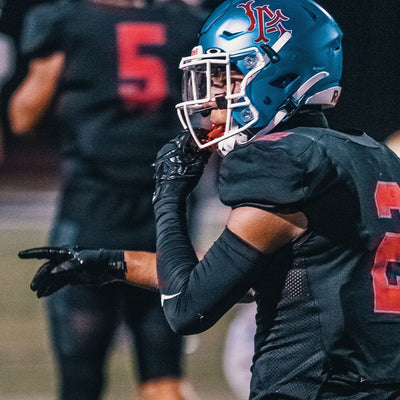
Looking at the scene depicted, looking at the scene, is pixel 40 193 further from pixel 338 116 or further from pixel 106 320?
pixel 338 116

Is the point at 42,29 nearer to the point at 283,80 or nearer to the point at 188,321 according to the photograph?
the point at 283,80

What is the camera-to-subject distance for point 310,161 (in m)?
1.65

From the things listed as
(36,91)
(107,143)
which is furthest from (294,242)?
(36,91)

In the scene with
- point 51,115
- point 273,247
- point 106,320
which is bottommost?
point 106,320

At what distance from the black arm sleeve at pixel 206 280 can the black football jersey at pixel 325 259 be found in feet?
0.22

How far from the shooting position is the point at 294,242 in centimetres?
169

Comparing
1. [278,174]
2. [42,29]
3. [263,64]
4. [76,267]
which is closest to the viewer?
[278,174]

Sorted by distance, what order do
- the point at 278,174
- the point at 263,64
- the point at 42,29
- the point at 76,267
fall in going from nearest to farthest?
the point at 278,174 → the point at 263,64 → the point at 76,267 → the point at 42,29

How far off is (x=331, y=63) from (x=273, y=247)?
45cm

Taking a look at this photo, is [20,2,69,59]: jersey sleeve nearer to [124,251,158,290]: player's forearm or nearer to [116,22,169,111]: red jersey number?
[116,22,169,111]: red jersey number

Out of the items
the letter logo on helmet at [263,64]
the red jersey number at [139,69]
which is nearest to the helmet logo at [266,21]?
the letter logo on helmet at [263,64]

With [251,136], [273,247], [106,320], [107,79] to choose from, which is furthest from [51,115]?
[273,247]

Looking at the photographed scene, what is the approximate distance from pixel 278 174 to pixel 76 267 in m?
0.54

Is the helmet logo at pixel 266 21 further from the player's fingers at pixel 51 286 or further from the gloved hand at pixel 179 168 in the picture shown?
the player's fingers at pixel 51 286
